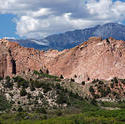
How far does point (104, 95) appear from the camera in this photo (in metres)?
92.4

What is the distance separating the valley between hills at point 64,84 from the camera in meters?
72.1

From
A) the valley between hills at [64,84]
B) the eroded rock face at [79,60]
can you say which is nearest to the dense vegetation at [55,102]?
the valley between hills at [64,84]

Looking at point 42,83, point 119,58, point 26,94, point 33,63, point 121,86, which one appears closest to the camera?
point 26,94

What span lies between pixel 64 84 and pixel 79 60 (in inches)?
657

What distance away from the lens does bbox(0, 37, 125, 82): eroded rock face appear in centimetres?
10350

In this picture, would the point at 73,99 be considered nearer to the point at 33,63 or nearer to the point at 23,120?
the point at 23,120

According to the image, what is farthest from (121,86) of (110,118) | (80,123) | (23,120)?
(23,120)

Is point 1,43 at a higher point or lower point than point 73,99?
higher

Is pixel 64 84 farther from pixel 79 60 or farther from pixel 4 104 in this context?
pixel 4 104

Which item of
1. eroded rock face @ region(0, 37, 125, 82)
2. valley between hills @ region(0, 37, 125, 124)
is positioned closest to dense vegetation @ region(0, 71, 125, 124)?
valley between hills @ region(0, 37, 125, 124)

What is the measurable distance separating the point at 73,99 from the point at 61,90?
552cm

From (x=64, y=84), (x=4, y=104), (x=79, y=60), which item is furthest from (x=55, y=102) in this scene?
(x=79, y=60)

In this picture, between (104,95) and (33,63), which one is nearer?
(104,95)

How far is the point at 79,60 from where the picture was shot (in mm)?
109125
